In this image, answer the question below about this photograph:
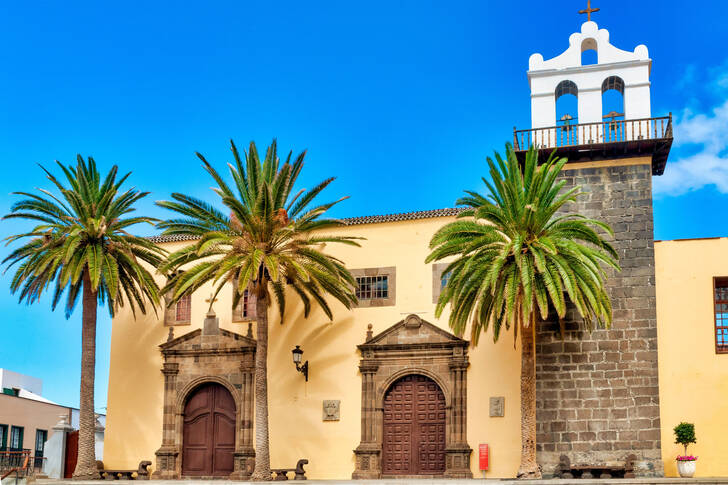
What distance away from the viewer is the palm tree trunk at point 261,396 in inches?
1102

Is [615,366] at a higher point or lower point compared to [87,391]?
higher

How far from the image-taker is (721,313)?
88.4 ft

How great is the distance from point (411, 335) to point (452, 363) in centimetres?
161

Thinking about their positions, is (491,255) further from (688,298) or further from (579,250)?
(688,298)

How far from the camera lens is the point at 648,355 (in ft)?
87.0

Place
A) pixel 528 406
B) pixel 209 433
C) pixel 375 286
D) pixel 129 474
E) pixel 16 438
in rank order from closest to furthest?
pixel 528 406
pixel 375 286
pixel 129 474
pixel 209 433
pixel 16 438

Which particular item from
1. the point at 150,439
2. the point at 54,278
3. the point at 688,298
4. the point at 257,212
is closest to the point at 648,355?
the point at 688,298

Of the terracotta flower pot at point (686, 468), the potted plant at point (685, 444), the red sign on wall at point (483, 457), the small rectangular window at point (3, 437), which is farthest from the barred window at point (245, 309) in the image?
the small rectangular window at point (3, 437)

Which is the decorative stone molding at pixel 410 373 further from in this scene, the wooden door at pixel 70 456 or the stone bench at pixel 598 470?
the wooden door at pixel 70 456

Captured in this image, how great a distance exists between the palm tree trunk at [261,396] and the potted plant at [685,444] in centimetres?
1166

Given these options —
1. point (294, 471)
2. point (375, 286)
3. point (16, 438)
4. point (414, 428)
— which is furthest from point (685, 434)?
point (16, 438)

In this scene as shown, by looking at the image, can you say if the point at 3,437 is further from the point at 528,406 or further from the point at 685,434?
the point at 685,434

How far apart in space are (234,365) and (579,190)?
1254 cm

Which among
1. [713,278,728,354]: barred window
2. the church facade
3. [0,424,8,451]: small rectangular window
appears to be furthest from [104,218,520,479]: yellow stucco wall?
[0,424,8,451]: small rectangular window
